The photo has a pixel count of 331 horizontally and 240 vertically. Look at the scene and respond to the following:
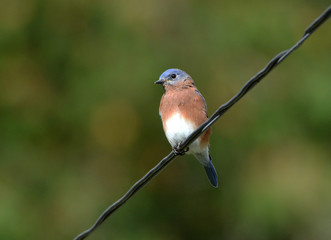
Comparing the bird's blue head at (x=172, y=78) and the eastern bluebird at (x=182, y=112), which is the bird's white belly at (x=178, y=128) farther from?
the bird's blue head at (x=172, y=78)

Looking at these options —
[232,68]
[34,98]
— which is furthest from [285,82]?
[34,98]

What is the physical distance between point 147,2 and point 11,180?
9.49 feet

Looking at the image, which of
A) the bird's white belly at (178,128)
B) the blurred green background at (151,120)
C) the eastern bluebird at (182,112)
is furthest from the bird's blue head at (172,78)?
the blurred green background at (151,120)

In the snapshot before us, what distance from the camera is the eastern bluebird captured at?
5352mm

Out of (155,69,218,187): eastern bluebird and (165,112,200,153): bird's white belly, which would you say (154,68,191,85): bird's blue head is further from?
(165,112,200,153): bird's white belly

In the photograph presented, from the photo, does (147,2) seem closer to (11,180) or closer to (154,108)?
(154,108)

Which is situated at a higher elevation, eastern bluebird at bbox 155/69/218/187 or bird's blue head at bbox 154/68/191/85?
bird's blue head at bbox 154/68/191/85

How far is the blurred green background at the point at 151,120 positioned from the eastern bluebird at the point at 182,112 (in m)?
2.88

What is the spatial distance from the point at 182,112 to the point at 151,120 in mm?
3476

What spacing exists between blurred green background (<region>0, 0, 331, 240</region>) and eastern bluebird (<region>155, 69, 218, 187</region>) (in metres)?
2.88

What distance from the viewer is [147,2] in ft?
29.4

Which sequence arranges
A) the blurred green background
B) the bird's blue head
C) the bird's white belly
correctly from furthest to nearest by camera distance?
the blurred green background, the bird's blue head, the bird's white belly

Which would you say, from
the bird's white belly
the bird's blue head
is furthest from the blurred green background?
the bird's white belly

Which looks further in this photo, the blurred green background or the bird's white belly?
the blurred green background
